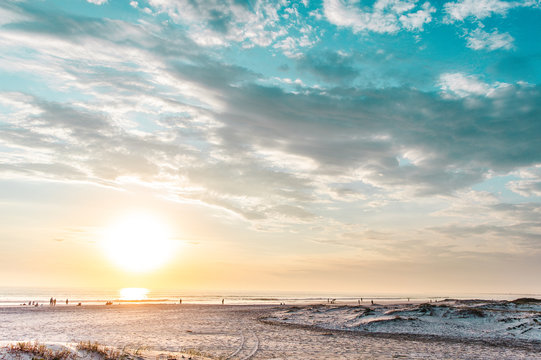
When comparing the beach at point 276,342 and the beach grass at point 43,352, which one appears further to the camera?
the beach at point 276,342

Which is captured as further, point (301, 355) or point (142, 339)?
point (142, 339)

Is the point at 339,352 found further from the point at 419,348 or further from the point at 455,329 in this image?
the point at 455,329

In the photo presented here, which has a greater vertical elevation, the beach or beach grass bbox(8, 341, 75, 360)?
beach grass bbox(8, 341, 75, 360)

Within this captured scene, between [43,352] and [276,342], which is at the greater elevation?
[43,352]

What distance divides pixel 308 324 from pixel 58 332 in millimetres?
25982

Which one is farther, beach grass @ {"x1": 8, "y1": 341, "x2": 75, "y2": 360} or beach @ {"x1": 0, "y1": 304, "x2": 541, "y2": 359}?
beach @ {"x1": 0, "y1": 304, "x2": 541, "y2": 359}

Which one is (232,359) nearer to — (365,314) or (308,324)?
(308,324)

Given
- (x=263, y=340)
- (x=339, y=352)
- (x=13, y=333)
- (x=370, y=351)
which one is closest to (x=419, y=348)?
(x=370, y=351)

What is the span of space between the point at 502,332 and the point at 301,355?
2378 cm

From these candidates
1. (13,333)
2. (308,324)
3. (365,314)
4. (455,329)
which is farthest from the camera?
(365,314)

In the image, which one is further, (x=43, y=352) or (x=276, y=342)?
(x=276, y=342)

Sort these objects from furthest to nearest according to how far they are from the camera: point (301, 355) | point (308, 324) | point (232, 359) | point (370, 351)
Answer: point (308, 324), point (370, 351), point (301, 355), point (232, 359)

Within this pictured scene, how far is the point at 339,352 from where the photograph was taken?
79.3 ft

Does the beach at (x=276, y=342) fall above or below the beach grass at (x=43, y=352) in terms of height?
below
